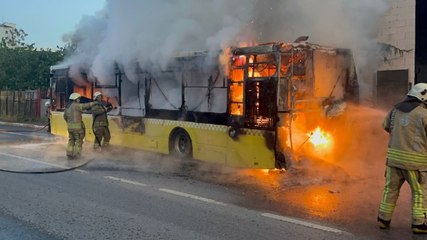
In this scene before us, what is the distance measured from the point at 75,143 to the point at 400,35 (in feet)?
25.2

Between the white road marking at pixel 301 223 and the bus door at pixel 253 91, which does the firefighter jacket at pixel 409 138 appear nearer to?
the white road marking at pixel 301 223

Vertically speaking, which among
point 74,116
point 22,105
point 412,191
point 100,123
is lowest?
point 412,191

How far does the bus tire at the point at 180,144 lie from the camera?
9835mm

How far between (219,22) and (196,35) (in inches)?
23.2

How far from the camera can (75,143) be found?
1048 cm

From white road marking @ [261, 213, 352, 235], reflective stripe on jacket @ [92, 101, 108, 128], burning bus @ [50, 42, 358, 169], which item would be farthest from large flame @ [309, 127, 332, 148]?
reflective stripe on jacket @ [92, 101, 108, 128]

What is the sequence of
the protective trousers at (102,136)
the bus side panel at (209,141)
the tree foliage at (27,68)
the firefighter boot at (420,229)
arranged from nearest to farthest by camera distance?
the firefighter boot at (420,229) < the bus side panel at (209,141) < the protective trousers at (102,136) < the tree foliage at (27,68)

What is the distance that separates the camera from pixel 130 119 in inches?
447

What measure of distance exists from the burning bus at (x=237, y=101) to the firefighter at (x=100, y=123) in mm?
352

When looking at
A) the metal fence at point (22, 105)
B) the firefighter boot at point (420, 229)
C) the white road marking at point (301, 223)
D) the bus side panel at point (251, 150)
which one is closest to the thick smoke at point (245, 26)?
the bus side panel at point (251, 150)

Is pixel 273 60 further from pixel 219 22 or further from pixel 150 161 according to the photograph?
pixel 150 161

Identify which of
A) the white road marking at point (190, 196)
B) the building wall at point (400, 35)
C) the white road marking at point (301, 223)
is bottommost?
the white road marking at point (301, 223)

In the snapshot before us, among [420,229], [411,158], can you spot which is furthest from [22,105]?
[420,229]

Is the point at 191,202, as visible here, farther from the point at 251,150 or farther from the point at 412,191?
the point at 412,191
